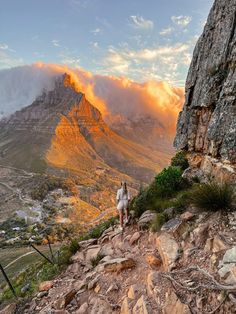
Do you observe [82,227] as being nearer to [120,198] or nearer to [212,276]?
[120,198]

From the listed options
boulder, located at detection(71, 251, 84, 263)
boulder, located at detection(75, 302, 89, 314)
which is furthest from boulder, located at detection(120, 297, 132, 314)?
boulder, located at detection(71, 251, 84, 263)

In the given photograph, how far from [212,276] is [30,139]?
20570 cm

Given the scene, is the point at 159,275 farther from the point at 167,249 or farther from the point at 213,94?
the point at 213,94

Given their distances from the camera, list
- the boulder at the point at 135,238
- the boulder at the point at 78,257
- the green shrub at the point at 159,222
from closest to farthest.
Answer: the green shrub at the point at 159,222 → the boulder at the point at 135,238 → the boulder at the point at 78,257

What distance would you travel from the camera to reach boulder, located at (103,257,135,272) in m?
7.39

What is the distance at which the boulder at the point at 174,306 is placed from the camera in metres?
4.90

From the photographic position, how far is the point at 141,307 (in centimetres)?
555

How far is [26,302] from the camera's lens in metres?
7.79

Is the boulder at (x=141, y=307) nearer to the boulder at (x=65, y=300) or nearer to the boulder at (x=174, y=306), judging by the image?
the boulder at (x=174, y=306)

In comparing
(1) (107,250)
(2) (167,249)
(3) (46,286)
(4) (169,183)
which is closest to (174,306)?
(2) (167,249)

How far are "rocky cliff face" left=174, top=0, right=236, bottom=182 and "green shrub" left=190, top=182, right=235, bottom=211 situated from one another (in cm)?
213

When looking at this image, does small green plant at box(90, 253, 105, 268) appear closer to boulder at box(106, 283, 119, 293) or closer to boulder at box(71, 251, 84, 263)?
boulder at box(71, 251, 84, 263)

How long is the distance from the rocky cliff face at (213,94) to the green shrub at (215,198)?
2.13 metres

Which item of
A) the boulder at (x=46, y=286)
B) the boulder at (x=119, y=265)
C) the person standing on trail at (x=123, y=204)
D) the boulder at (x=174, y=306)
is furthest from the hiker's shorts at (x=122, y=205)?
the boulder at (x=174, y=306)
